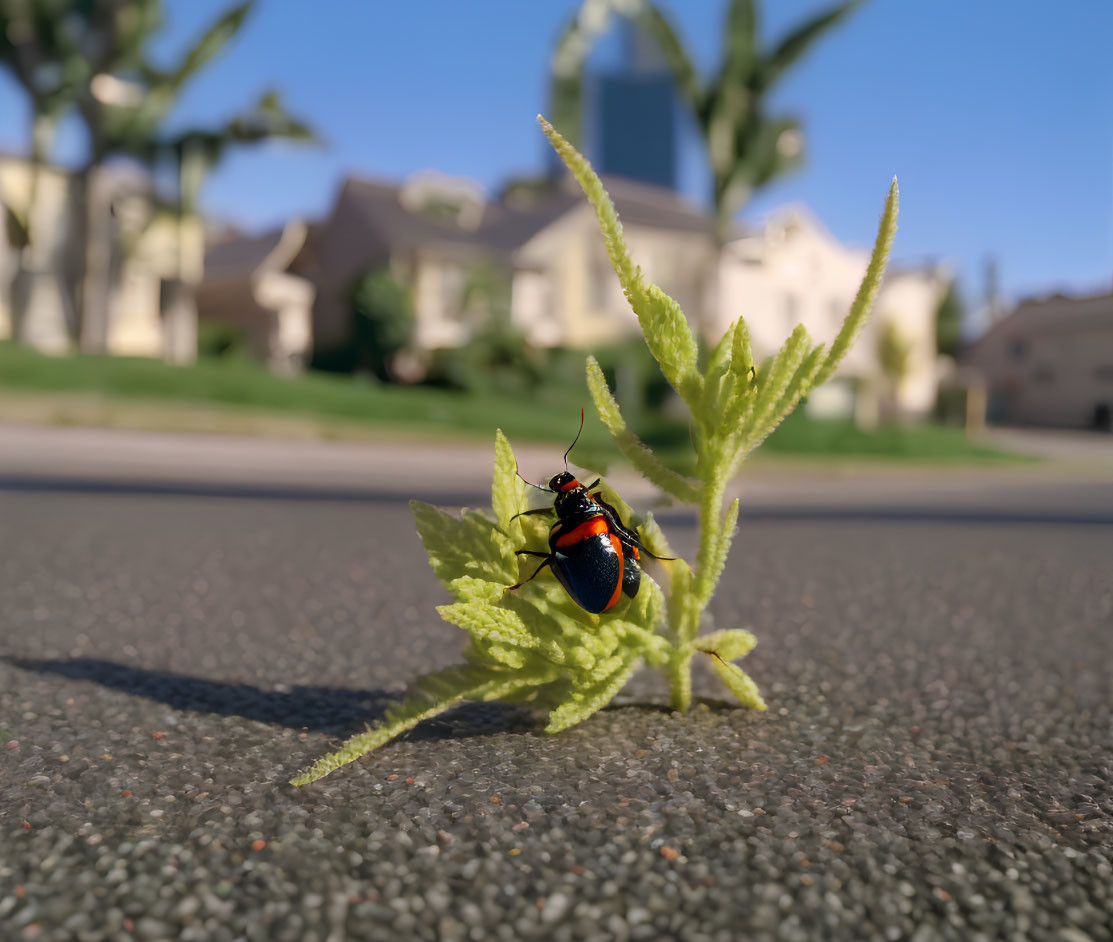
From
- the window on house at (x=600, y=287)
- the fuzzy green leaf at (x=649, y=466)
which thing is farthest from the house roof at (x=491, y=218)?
the fuzzy green leaf at (x=649, y=466)

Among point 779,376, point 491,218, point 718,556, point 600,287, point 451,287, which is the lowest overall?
point 718,556

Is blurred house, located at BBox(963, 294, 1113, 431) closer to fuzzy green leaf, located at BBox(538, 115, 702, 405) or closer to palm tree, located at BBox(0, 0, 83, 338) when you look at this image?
fuzzy green leaf, located at BBox(538, 115, 702, 405)

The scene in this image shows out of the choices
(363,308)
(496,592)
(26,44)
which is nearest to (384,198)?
(363,308)

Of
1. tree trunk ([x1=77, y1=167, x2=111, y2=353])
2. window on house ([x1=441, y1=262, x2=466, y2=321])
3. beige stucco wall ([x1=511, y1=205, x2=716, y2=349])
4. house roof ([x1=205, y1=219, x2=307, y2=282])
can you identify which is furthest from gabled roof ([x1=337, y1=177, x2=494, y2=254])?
tree trunk ([x1=77, y1=167, x2=111, y2=353])

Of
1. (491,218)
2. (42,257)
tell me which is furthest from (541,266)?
(42,257)

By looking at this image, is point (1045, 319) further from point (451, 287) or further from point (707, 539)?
point (707, 539)

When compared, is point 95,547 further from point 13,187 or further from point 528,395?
point 13,187
